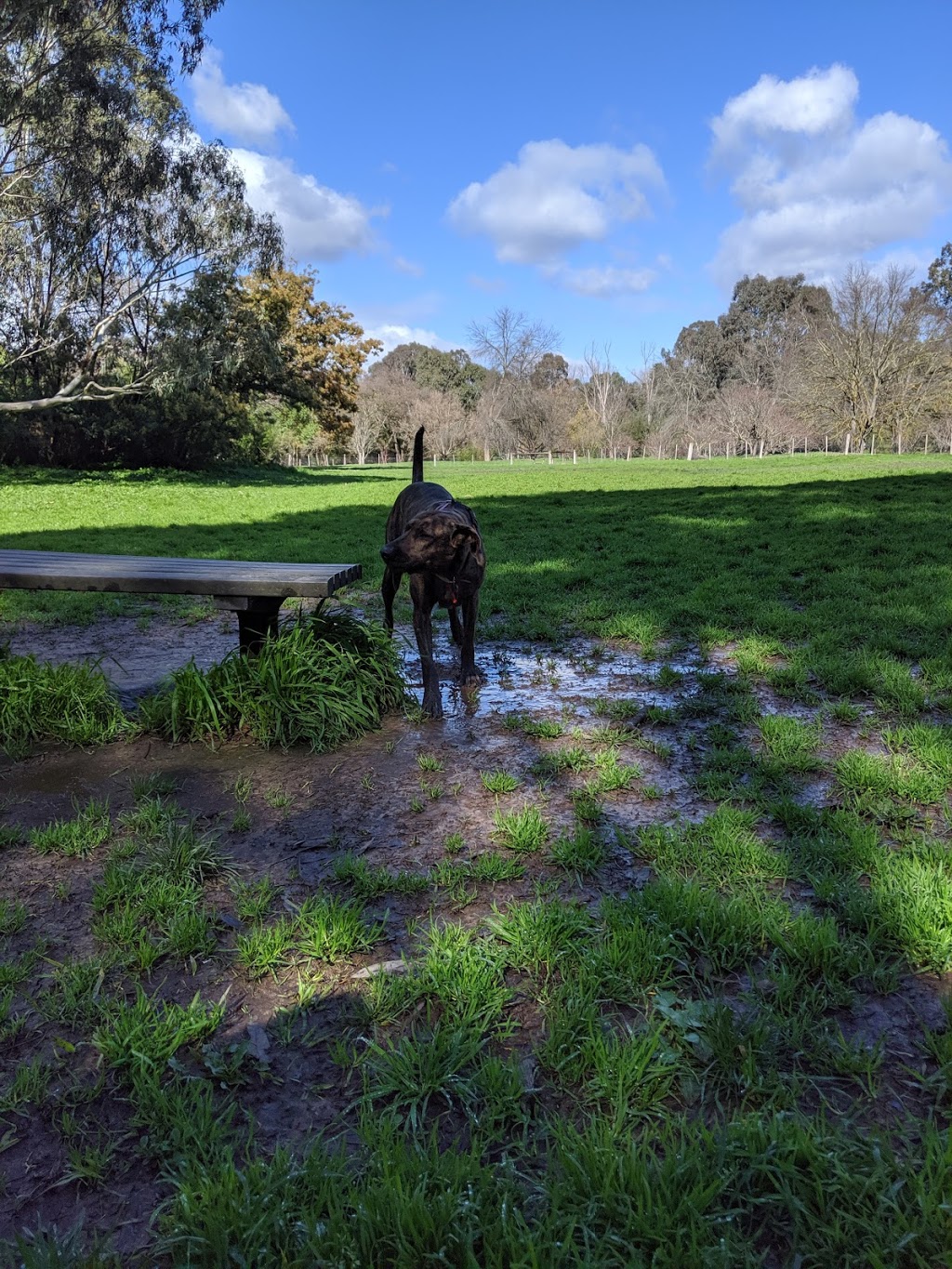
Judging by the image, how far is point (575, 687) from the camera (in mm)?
4914

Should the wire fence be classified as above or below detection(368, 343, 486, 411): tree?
below

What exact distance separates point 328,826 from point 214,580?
5.51 ft

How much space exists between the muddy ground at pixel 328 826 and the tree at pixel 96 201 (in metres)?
22.2

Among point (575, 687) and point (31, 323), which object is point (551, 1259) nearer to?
point (575, 687)

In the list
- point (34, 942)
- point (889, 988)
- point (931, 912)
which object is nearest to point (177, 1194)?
point (34, 942)

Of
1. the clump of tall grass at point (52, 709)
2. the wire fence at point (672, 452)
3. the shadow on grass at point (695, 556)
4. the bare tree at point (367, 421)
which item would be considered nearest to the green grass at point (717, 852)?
the shadow on grass at point (695, 556)

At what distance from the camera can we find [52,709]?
407 cm

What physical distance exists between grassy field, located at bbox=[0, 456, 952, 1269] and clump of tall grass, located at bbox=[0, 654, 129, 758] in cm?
24

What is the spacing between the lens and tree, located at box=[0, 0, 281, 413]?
20250 mm

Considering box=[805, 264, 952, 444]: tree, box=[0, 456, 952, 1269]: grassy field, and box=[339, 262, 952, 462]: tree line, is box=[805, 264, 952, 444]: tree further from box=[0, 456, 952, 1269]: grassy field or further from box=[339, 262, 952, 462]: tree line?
box=[0, 456, 952, 1269]: grassy field

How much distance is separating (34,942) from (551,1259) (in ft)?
6.02

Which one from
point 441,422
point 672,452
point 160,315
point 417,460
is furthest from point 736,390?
point 417,460

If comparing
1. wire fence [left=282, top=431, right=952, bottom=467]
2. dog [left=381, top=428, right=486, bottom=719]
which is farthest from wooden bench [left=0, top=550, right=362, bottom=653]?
wire fence [left=282, top=431, right=952, bottom=467]

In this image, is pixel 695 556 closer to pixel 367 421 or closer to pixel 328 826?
pixel 328 826
